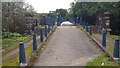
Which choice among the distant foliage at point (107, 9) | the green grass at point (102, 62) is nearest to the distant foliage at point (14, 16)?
the distant foliage at point (107, 9)

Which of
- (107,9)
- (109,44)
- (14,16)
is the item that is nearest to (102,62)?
(109,44)

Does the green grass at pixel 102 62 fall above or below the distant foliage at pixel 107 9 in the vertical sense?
below

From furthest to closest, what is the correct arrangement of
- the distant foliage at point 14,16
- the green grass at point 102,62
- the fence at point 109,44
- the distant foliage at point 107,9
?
the distant foliage at point 107,9 < the distant foliage at point 14,16 < the fence at point 109,44 < the green grass at point 102,62

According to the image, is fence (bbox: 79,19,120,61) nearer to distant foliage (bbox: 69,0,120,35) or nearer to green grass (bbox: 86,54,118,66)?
green grass (bbox: 86,54,118,66)

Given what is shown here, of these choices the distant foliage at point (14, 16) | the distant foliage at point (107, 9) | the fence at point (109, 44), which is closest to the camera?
the fence at point (109, 44)

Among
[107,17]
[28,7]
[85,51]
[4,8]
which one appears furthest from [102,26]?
[85,51]

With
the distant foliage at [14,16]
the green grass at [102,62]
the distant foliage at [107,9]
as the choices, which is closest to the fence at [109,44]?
the green grass at [102,62]

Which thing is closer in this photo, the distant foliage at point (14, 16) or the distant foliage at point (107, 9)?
the distant foliage at point (14, 16)

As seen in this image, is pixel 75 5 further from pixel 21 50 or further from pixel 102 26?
pixel 21 50

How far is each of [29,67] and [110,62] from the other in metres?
2.91

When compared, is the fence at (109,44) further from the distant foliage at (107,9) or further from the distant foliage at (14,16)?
the distant foliage at (14,16)

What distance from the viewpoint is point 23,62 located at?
9031mm

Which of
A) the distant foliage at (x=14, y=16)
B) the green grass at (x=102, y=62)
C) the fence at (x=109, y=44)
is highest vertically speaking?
the distant foliage at (x=14, y=16)

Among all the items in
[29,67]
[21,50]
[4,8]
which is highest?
[4,8]
